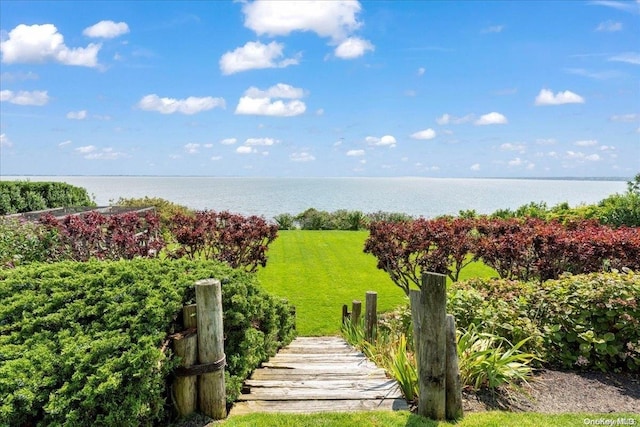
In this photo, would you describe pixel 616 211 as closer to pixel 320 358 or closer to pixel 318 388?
pixel 320 358

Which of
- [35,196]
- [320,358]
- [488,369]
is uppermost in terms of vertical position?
[35,196]

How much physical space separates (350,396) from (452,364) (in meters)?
0.97

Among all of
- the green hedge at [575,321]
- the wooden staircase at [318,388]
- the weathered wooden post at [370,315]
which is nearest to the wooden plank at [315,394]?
the wooden staircase at [318,388]

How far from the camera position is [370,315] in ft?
21.2

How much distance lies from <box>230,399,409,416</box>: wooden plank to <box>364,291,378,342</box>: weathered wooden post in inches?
97.9

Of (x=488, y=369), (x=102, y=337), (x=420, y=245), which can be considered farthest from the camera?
(x=420, y=245)

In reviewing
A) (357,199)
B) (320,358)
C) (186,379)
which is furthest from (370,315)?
(357,199)

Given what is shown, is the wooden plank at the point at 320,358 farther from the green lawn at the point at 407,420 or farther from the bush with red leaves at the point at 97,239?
the bush with red leaves at the point at 97,239

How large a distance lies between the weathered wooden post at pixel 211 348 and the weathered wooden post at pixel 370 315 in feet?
10.4

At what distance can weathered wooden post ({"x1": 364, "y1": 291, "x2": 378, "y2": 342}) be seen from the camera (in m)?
6.38

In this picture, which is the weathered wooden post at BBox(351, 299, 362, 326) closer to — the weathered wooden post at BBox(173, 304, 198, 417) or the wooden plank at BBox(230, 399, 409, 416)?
the wooden plank at BBox(230, 399, 409, 416)

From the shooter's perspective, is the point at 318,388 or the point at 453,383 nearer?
the point at 453,383

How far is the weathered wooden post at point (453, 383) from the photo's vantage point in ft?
12.0

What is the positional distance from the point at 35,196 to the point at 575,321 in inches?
931
